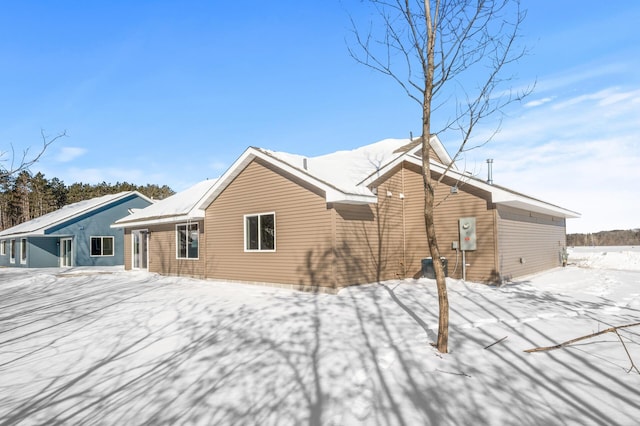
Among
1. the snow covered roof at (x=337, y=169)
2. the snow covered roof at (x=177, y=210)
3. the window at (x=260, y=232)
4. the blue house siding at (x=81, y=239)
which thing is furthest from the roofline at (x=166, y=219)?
the blue house siding at (x=81, y=239)

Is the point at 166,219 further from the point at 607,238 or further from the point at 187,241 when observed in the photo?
the point at 607,238

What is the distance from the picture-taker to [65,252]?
2839 cm

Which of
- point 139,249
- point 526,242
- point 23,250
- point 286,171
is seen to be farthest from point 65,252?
point 526,242

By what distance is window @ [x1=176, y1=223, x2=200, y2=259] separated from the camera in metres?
16.6

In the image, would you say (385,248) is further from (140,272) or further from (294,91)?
(140,272)

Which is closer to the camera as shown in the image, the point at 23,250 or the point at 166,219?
the point at 166,219

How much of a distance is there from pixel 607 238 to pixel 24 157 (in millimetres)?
53474

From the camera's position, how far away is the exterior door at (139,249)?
20.7m

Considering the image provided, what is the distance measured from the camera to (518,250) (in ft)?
45.0

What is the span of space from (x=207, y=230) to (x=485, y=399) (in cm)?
1320

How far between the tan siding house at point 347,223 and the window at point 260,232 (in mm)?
36

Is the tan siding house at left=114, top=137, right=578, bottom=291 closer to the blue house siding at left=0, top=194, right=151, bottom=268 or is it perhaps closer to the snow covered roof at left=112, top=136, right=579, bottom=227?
the snow covered roof at left=112, top=136, right=579, bottom=227

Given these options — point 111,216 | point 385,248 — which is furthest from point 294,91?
point 111,216

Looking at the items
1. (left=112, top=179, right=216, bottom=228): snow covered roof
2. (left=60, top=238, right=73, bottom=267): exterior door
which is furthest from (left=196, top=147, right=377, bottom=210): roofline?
(left=60, top=238, right=73, bottom=267): exterior door
